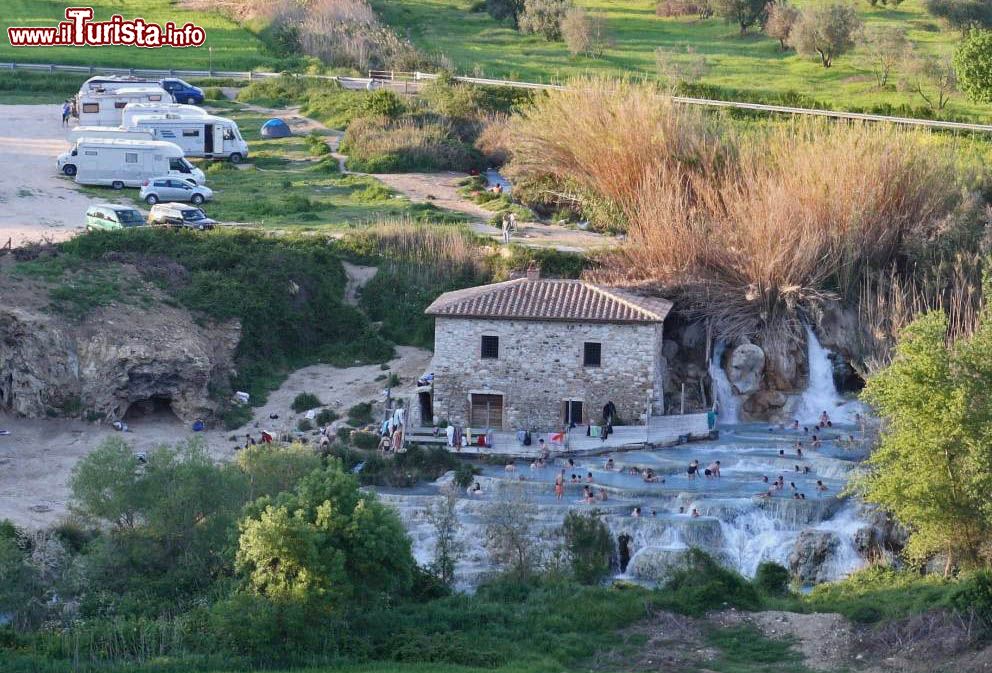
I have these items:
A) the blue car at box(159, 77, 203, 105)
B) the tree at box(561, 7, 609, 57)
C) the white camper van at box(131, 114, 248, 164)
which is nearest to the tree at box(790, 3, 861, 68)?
the tree at box(561, 7, 609, 57)

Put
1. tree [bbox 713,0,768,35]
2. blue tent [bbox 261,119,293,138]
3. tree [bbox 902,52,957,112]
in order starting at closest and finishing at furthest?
blue tent [bbox 261,119,293,138] → tree [bbox 902,52,957,112] → tree [bbox 713,0,768,35]

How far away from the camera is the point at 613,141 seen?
6894 cm

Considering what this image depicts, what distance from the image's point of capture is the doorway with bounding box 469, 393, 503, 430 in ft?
177

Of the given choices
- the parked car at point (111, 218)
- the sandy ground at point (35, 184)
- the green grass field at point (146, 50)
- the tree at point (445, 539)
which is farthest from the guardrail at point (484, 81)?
the tree at point (445, 539)

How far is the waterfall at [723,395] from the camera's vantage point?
5562cm

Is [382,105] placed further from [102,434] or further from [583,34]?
[102,434]

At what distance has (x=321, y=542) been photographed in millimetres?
37219

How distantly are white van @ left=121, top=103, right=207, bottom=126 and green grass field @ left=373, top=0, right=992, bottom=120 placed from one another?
59.0 feet

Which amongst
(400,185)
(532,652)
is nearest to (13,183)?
(400,185)

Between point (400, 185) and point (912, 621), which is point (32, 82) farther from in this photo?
point (912, 621)

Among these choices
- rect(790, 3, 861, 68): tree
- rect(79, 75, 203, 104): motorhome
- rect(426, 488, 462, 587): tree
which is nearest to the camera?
rect(426, 488, 462, 587): tree

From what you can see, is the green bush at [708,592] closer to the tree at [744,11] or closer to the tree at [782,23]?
the tree at [782,23]

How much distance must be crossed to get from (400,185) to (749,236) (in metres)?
20.3

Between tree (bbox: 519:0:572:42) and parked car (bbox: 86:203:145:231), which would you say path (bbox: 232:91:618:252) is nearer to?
parked car (bbox: 86:203:145:231)
